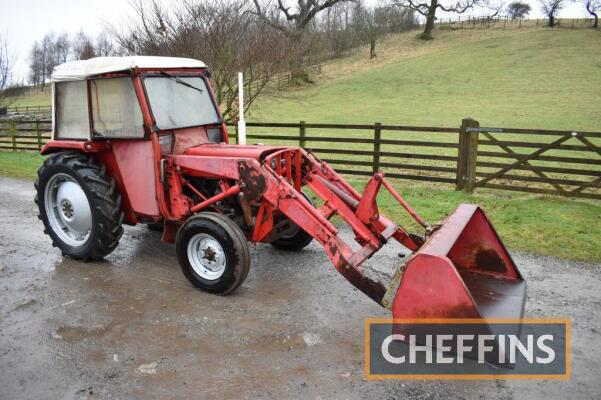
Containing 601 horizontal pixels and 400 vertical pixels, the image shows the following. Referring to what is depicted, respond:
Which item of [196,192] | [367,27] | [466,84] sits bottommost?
[196,192]

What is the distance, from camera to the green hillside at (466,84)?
23.4 meters

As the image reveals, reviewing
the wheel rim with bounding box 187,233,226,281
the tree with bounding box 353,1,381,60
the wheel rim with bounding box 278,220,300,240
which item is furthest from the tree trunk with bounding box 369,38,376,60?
the wheel rim with bounding box 187,233,226,281

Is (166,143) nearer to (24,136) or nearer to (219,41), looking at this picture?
(219,41)

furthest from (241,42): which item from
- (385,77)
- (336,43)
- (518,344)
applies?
(336,43)

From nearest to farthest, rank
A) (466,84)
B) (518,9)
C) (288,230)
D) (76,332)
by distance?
(76,332) < (288,230) < (466,84) < (518,9)

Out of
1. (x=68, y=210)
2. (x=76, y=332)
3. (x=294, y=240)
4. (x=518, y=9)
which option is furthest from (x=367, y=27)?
(x=76, y=332)

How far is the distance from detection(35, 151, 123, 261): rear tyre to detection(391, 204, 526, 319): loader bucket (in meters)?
3.39

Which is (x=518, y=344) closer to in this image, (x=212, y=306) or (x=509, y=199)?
(x=212, y=306)

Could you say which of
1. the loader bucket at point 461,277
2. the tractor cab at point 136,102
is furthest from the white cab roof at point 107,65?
the loader bucket at point 461,277

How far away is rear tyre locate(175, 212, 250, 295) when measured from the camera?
4.54m

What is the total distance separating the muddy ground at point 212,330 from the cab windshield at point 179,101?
1691 millimetres

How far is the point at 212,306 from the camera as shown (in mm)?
4590

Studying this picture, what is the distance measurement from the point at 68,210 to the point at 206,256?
2149mm

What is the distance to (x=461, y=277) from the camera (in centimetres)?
397
